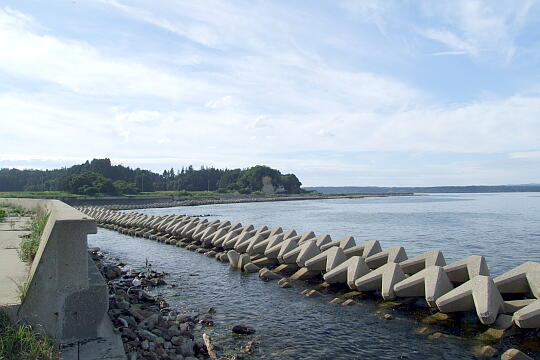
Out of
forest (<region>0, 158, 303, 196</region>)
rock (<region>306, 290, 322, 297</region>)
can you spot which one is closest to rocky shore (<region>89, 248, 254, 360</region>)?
rock (<region>306, 290, 322, 297</region>)

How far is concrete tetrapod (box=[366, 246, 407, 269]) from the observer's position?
1178cm

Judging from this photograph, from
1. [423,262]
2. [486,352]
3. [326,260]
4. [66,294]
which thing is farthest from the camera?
[326,260]

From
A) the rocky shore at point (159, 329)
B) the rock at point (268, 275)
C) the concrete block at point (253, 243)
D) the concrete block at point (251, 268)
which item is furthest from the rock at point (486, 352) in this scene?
the concrete block at point (253, 243)

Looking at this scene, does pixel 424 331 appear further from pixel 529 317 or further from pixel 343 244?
pixel 343 244

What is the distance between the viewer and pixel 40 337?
16.4 feet

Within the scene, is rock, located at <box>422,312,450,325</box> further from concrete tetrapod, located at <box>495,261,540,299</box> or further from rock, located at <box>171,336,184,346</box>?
rock, located at <box>171,336,184,346</box>

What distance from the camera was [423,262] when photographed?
11.1m

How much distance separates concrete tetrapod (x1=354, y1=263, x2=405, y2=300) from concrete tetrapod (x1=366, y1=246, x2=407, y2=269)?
148cm

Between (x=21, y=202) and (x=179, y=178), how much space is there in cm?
12071

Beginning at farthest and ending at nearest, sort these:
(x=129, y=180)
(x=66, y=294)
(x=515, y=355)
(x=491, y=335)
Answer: (x=129, y=180) < (x=491, y=335) < (x=515, y=355) < (x=66, y=294)

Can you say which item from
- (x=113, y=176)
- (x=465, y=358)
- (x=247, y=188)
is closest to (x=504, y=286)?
(x=465, y=358)

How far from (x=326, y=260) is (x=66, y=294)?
26.4 ft

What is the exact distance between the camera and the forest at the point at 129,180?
283 ft

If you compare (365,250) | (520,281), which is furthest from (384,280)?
(365,250)
